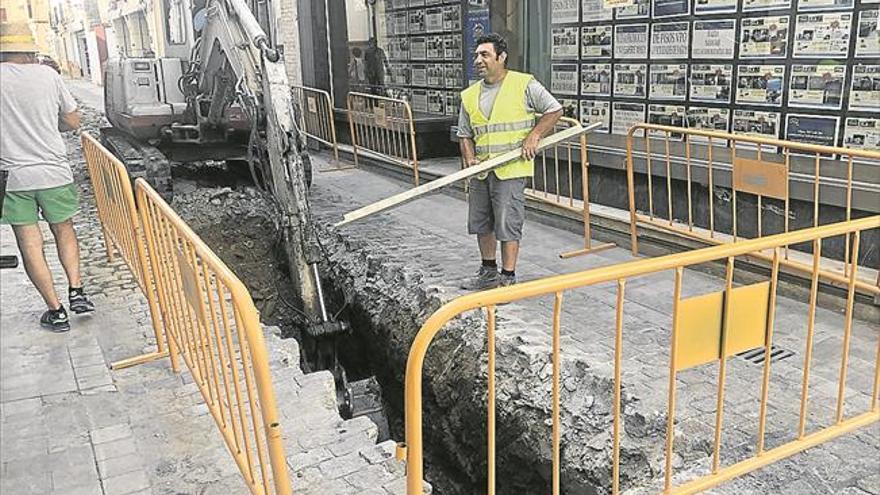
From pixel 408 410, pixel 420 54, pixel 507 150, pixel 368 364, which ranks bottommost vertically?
pixel 368 364

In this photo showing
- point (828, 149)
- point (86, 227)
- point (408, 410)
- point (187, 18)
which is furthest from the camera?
point (187, 18)

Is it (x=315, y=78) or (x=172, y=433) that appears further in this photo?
(x=315, y=78)

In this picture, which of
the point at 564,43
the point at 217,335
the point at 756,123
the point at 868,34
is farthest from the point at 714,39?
the point at 217,335

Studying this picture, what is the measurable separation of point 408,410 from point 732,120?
5341 mm

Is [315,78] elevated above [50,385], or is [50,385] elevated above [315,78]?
[315,78]

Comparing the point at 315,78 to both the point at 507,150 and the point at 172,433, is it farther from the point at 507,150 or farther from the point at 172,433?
the point at 172,433

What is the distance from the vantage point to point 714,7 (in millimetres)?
6465

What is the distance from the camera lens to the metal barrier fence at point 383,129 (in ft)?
34.1

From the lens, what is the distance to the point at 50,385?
4.38 meters

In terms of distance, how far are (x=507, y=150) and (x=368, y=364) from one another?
8.29 feet

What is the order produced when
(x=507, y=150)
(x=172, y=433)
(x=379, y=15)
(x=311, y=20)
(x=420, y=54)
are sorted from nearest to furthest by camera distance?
(x=172, y=433), (x=507, y=150), (x=420, y=54), (x=379, y=15), (x=311, y=20)

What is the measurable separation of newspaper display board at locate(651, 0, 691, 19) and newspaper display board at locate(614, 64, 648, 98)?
55 cm

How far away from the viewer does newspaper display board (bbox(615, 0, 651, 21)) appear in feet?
23.3

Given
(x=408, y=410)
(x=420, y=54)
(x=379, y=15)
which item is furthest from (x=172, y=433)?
(x=379, y=15)
